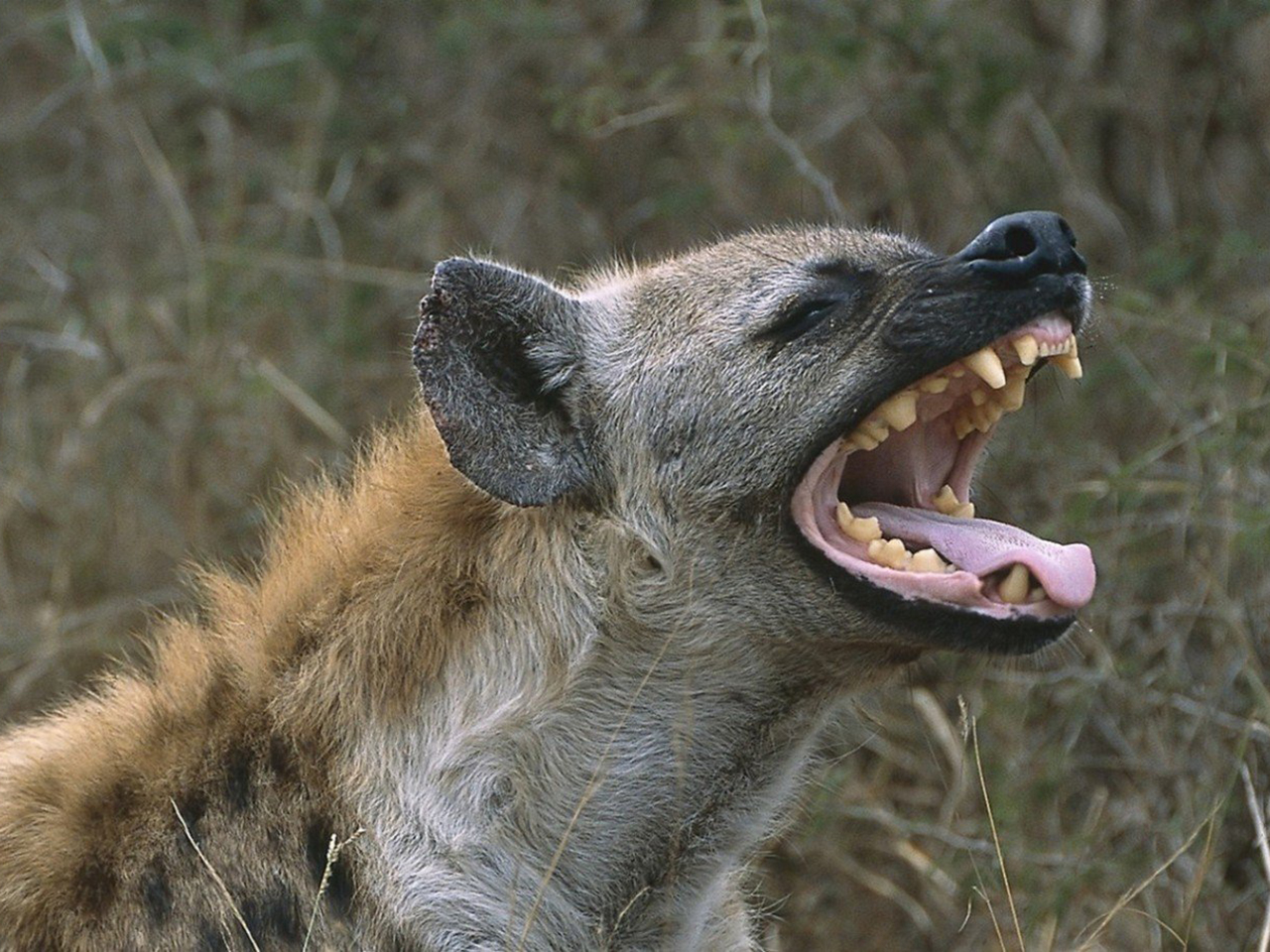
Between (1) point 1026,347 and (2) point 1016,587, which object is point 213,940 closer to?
(2) point 1016,587

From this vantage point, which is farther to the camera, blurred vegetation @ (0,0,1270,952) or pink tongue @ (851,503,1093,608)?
blurred vegetation @ (0,0,1270,952)

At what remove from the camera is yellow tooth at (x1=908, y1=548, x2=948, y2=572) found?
7.51 ft

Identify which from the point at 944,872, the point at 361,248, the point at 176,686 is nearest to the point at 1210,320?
the point at 944,872

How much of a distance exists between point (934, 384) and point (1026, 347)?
123 millimetres

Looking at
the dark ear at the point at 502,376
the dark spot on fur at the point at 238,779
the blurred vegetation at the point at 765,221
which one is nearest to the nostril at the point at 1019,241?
the dark ear at the point at 502,376

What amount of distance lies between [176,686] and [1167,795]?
6.28 feet

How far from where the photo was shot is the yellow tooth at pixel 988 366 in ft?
7.61

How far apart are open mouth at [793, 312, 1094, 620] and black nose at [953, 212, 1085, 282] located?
0.21 feet

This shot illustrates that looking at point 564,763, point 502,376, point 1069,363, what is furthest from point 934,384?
point 564,763

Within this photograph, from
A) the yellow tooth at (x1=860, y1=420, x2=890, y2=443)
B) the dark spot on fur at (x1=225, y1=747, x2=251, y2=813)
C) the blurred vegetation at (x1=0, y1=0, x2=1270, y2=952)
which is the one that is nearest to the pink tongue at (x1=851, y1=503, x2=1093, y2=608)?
the yellow tooth at (x1=860, y1=420, x2=890, y2=443)

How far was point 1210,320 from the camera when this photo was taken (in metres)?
3.68

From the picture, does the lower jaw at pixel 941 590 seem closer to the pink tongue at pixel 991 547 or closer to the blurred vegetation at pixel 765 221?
the pink tongue at pixel 991 547

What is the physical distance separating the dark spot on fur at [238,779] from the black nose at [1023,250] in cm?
109

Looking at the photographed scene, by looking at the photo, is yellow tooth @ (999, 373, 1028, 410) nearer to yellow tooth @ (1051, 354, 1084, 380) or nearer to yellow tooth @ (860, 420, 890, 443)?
yellow tooth @ (1051, 354, 1084, 380)
